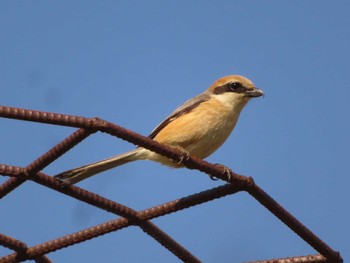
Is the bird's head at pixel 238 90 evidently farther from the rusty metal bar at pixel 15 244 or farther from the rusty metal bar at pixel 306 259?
the rusty metal bar at pixel 15 244

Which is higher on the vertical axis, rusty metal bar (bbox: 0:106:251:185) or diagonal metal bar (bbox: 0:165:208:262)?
rusty metal bar (bbox: 0:106:251:185)

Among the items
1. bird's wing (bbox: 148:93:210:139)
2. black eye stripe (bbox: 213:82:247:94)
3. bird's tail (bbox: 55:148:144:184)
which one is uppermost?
black eye stripe (bbox: 213:82:247:94)

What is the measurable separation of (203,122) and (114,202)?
2.64 metres

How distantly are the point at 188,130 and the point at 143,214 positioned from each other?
7.78 feet

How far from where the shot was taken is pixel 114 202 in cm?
365

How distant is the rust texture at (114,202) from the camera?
312 centimetres

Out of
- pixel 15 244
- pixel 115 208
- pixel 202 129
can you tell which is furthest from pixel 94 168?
pixel 202 129

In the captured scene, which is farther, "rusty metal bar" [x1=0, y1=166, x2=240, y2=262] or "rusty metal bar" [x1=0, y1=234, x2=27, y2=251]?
"rusty metal bar" [x1=0, y1=234, x2=27, y2=251]

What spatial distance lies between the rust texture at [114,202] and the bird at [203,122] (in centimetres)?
173

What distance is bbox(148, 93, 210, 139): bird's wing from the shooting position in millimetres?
6336

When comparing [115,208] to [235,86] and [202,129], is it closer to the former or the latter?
[202,129]

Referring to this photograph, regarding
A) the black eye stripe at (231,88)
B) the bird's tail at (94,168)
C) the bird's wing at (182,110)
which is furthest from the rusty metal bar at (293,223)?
the black eye stripe at (231,88)

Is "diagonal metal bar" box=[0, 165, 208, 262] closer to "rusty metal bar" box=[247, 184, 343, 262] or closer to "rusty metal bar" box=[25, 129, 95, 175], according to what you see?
"rusty metal bar" box=[25, 129, 95, 175]

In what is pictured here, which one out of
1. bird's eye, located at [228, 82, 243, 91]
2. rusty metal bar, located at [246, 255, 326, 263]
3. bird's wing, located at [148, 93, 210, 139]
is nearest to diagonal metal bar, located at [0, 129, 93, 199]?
rusty metal bar, located at [246, 255, 326, 263]
